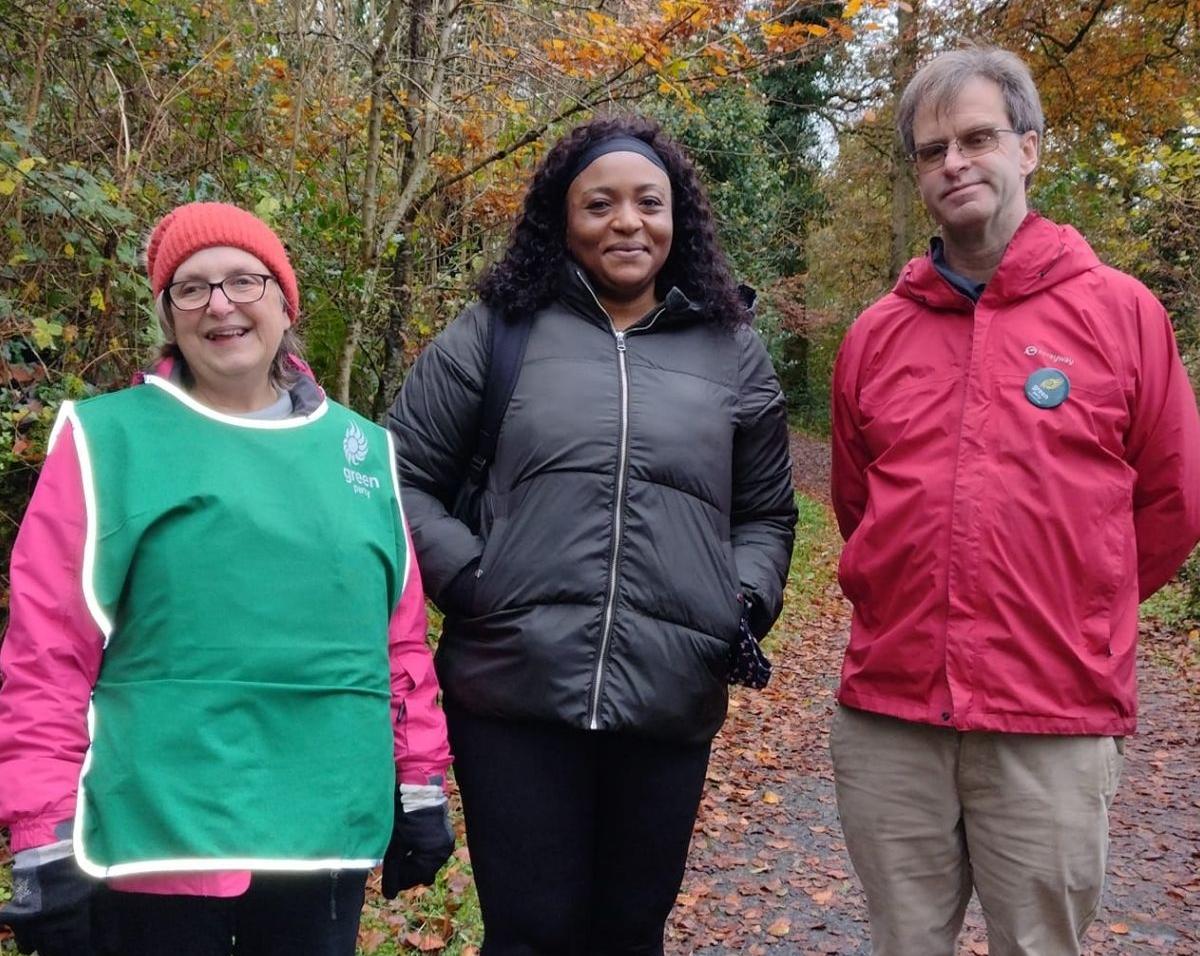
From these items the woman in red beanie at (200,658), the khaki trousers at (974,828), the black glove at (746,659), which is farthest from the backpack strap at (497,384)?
the khaki trousers at (974,828)

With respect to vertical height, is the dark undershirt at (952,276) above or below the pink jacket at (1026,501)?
A: above

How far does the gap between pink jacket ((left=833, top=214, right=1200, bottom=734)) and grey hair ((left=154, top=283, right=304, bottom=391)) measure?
4.78 feet

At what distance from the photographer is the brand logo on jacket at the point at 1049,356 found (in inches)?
98.0

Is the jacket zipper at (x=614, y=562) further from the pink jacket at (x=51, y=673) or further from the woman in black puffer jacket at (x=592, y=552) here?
the pink jacket at (x=51, y=673)

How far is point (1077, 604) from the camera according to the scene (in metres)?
2.45

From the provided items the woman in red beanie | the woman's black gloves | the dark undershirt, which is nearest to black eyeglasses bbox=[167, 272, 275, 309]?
the woman in red beanie

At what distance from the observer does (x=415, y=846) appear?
233 centimetres

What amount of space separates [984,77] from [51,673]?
2.46m

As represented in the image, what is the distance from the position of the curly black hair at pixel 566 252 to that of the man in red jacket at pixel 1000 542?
50 centimetres

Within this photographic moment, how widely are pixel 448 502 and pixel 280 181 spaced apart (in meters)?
3.75

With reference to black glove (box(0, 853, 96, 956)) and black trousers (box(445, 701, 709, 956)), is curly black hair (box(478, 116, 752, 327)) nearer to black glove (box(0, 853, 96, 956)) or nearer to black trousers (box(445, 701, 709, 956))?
black trousers (box(445, 701, 709, 956))

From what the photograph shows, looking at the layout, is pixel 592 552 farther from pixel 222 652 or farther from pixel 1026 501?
pixel 1026 501

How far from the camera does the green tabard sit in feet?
6.37

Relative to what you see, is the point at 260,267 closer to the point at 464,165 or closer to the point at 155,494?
the point at 155,494
